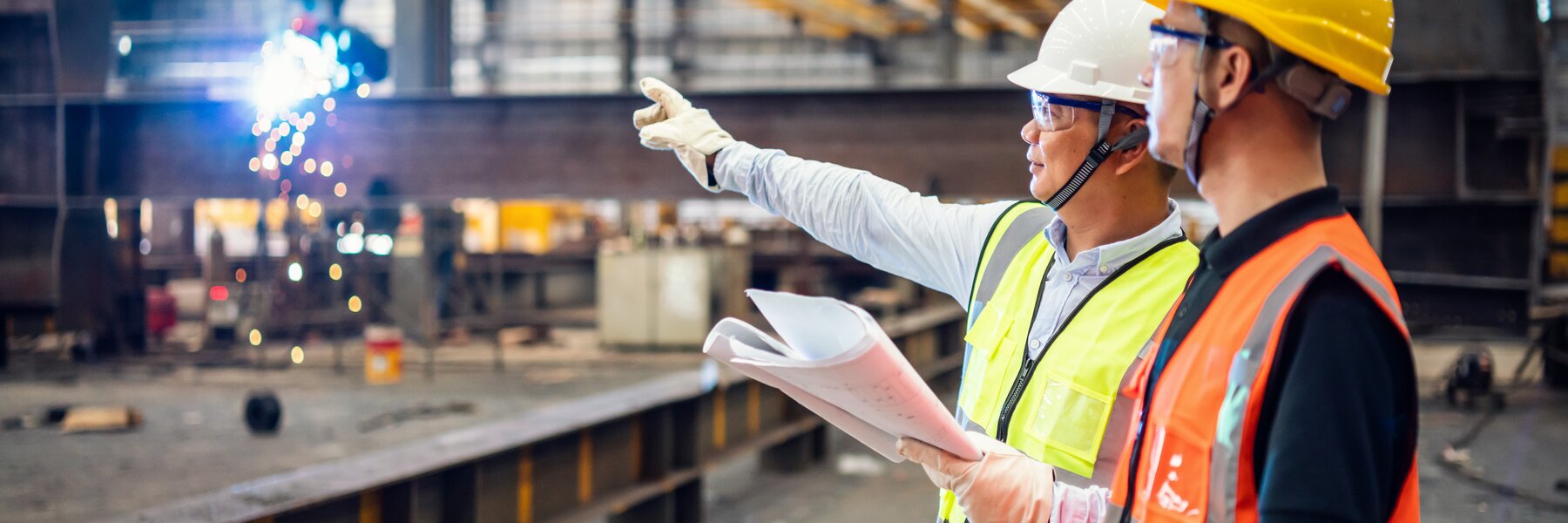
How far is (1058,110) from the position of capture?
206cm

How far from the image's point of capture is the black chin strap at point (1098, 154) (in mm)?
1986

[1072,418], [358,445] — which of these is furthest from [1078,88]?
[358,445]

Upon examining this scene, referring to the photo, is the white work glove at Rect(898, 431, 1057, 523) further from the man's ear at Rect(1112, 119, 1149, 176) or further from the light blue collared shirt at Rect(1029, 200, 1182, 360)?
the man's ear at Rect(1112, 119, 1149, 176)

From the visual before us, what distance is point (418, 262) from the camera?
51.6ft

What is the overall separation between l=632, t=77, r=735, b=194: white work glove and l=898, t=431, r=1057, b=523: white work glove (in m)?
0.99

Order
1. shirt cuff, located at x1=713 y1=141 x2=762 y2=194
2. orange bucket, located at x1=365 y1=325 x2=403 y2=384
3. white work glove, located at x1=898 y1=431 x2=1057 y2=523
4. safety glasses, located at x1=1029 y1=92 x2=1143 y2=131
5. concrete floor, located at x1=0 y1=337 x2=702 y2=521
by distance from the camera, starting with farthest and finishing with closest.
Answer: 1. orange bucket, located at x1=365 y1=325 x2=403 y2=384
2. concrete floor, located at x1=0 y1=337 x2=702 y2=521
3. shirt cuff, located at x1=713 y1=141 x2=762 y2=194
4. safety glasses, located at x1=1029 y1=92 x2=1143 y2=131
5. white work glove, located at x1=898 y1=431 x2=1057 y2=523

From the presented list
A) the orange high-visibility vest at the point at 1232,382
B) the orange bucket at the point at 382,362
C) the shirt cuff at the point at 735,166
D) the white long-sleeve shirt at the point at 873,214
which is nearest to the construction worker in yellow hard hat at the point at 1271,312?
the orange high-visibility vest at the point at 1232,382

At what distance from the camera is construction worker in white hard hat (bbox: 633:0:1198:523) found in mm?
1843

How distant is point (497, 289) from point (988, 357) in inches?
506

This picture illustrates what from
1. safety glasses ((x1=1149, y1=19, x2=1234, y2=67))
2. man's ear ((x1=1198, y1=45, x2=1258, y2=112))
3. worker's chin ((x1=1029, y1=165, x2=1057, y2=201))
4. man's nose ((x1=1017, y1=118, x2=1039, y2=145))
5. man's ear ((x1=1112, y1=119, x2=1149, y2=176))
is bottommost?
worker's chin ((x1=1029, y1=165, x2=1057, y2=201))

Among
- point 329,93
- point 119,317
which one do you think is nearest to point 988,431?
point 329,93

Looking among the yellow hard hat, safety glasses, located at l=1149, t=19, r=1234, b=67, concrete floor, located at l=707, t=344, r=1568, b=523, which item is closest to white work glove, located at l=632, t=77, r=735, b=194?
safety glasses, located at l=1149, t=19, r=1234, b=67

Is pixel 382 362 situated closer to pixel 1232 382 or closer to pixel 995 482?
pixel 995 482

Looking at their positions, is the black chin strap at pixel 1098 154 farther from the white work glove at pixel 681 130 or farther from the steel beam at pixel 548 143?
the steel beam at pixel 548 143
